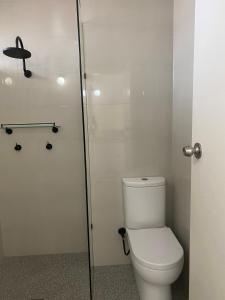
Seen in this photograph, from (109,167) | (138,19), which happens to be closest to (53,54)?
(138,19)

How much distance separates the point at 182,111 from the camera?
5.79ft

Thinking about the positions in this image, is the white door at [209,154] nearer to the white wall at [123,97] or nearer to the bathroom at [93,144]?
the bathroom at [93,144]

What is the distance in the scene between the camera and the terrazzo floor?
1.75 meters

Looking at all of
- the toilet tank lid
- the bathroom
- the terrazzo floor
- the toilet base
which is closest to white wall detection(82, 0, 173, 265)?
the bathroom

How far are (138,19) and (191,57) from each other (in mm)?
610

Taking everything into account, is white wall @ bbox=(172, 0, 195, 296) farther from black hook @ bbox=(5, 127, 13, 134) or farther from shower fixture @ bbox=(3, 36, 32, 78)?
black hook @ bbox=(5, 127, 13, 134)

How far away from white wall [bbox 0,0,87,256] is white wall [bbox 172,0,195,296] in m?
0.81

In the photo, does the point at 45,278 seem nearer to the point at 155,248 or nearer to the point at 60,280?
the point at 60,280

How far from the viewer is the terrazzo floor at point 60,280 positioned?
175 cm

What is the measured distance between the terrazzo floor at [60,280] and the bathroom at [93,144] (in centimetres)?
1

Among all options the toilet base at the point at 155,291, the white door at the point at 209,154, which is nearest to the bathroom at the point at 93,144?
the toilet base at the point at 155,291

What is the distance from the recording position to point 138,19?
187cm

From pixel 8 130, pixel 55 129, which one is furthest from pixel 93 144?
pixel 8 130

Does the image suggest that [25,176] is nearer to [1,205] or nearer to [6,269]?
[1,205]
